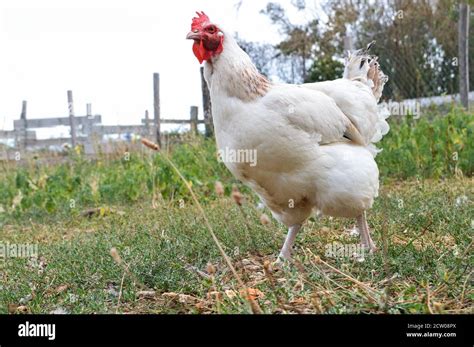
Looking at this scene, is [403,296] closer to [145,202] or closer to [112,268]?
[112,268]

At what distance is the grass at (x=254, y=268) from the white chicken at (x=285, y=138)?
210mm

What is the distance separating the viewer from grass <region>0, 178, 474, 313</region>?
5.99ft

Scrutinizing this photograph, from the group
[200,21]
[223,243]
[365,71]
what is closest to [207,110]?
[365,71]

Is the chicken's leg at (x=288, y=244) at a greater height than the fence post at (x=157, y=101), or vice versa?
the fence post at (x=157, y=101)

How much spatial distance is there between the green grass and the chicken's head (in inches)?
28.0

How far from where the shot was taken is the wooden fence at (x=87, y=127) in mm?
7457

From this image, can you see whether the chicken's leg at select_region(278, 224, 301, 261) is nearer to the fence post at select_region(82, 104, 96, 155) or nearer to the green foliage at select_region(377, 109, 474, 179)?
the green foliage at select_region(377, 109, 474, 179)

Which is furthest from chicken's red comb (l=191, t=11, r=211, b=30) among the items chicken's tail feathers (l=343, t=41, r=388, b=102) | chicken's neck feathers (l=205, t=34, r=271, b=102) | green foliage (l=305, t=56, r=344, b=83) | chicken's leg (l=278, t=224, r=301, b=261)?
green foliage (l=305, t=56, r=344, b=83)

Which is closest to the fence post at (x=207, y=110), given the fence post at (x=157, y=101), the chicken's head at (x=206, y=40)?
the fence post at (x=157, y=101)

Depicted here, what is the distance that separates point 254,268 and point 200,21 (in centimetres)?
114

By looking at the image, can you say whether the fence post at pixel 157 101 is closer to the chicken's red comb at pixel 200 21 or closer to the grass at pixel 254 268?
the grass at pixel 254 268

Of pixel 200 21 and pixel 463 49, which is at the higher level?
pixel 463 49

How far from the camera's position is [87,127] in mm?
9117

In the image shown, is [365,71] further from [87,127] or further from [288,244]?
[87,127]
